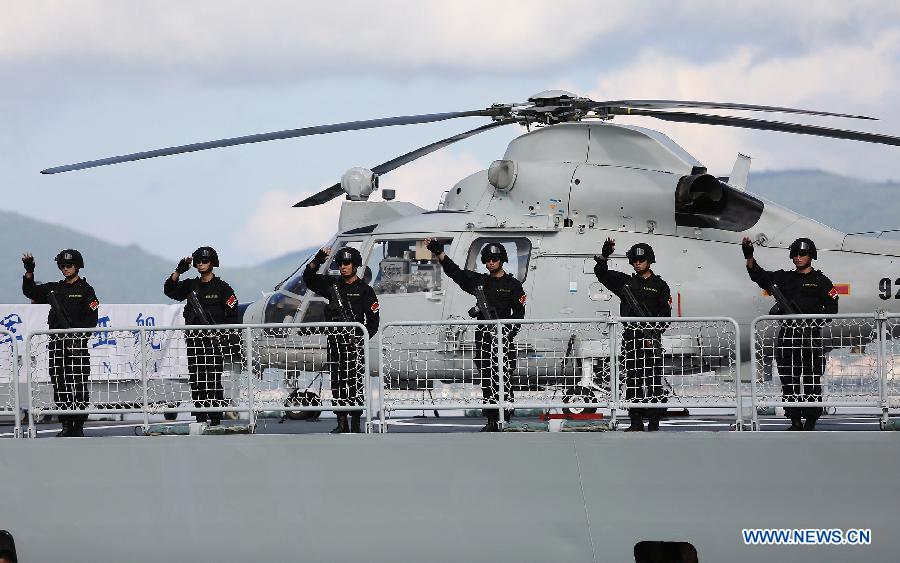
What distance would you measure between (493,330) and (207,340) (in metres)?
2.76

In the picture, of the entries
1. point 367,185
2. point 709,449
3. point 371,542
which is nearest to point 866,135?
point 709,449

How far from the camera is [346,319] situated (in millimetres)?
11367

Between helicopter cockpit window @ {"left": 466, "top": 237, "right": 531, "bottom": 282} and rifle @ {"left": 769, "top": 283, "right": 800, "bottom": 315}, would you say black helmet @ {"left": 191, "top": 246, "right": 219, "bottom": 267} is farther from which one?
rifle @ {"left": 769, "top": 283, "right": 800, "bottom": 315}

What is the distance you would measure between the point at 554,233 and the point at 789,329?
137 inches

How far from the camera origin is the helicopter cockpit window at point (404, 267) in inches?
523

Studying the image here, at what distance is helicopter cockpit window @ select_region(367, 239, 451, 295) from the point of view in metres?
13.3

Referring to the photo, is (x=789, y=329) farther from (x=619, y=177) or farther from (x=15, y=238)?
(x=15, y=238)

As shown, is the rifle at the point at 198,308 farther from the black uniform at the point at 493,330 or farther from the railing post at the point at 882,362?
the railing post at the point at 882,362

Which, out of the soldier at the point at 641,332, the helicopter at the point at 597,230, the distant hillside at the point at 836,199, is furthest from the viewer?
the distant hillside at the point at 836,199

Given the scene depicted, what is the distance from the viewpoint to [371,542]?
10.2 meters

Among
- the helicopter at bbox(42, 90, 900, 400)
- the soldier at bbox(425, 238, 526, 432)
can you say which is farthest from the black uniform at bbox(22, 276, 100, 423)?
the soldier at bbox(425, 238, 526, 432)

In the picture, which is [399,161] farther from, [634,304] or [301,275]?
[634,304]

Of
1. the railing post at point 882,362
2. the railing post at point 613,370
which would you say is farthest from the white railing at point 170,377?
the railing post at point 882,362

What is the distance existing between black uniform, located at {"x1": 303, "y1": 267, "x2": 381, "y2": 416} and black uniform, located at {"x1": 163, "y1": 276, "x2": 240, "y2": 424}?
1.02m
